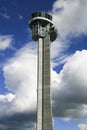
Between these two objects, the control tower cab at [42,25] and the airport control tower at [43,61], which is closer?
the airport control tower at [43,61]

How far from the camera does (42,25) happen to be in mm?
110438

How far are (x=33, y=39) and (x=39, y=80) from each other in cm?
1857

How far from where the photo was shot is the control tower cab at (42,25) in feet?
351

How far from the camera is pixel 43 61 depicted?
101 m

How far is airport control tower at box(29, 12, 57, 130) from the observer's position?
306 feet

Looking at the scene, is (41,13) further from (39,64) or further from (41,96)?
(41,96)

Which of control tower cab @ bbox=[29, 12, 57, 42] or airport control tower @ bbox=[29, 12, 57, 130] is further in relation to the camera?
control tower cab @ bbox=[29, 12, 57, 42]

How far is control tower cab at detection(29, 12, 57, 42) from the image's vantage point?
10694 centimetres

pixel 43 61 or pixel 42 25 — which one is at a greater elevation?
pixel 42 25

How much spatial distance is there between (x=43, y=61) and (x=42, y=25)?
17146 millimetres

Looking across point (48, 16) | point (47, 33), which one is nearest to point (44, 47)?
point (47, 33)

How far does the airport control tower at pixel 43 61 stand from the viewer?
93.2 meters

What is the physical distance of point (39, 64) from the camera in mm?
100250

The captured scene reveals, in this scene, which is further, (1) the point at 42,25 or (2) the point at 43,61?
(1) the point at 42,25
